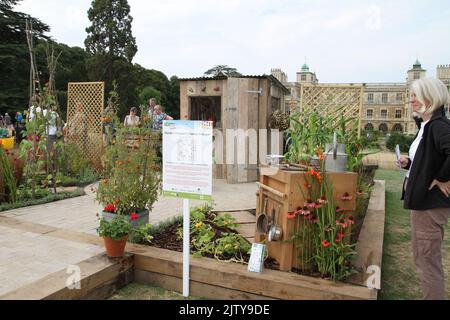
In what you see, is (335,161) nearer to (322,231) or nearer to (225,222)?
(322,231)

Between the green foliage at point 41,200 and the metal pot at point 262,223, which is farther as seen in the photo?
the green foliage at point 41,200

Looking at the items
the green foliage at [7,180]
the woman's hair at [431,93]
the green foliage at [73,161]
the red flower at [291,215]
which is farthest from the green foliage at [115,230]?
the green foliage at [73,161]

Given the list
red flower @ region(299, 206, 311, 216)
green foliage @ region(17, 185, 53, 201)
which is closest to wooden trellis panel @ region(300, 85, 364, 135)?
red flower @ region(299, 206, 311, 216)

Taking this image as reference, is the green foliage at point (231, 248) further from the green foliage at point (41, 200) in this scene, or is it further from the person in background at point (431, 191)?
the green foliage at point (41, 200)

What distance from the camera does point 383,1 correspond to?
20.5 ft

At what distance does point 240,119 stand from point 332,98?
1.84m

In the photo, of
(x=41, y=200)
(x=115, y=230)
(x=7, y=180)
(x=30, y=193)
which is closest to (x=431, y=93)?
(x=115, y=230)

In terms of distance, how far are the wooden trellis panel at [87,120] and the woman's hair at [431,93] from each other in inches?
262

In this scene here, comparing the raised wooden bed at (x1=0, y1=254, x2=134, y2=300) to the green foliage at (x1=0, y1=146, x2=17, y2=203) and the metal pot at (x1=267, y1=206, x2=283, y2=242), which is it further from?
the green foliage at (x1=0, y1=146, x2=17, y2=203)

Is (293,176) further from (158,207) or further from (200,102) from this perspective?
(200,102)

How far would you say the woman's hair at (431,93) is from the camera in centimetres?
216

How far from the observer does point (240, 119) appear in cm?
706
